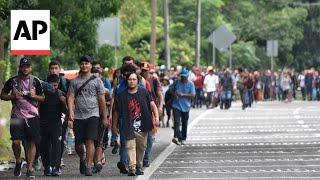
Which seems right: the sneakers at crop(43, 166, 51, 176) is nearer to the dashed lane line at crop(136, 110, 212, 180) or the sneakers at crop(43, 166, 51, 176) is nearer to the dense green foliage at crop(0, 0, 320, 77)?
the dashed lane line at crop(136, 110, 212, 180)

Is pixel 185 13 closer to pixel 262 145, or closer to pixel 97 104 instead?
pixel 262 145

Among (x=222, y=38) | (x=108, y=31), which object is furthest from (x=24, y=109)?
(x=222, y=38)

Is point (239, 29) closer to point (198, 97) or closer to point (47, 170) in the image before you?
point (198, 97)

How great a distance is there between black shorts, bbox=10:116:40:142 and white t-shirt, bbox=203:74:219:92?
29693 millimetres

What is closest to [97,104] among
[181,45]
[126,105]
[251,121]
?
[126,105]

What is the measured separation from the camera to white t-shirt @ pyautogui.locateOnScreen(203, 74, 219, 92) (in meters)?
48.2

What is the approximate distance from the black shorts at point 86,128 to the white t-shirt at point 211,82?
2933cm

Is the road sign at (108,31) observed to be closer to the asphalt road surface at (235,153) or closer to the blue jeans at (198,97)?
the asphalt road surface at (235,153)

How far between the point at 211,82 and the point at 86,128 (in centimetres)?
2978

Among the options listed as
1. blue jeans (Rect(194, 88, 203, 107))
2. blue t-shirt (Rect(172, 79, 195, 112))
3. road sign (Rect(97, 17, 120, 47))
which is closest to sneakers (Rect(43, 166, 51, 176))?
blue t-shirt (Rect(172, 79, 195, 112))

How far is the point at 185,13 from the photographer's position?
73000mm

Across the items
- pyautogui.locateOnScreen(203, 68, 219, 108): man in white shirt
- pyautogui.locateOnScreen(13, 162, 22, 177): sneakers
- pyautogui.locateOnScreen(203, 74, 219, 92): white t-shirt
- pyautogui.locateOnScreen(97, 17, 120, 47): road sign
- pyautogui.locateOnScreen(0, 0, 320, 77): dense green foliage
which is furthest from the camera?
pyautogui.locateOnScreen(0, 0, 320, 77): dense green foliage

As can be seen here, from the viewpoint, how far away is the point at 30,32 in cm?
1942

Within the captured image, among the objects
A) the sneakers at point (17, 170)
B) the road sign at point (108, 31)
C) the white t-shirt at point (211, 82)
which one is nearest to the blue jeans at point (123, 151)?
the sneakers at point (17, 170)
